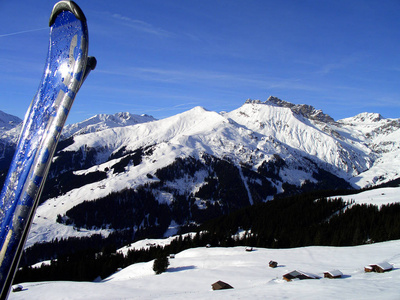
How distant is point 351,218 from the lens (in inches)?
3927

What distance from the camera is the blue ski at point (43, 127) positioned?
552 cm

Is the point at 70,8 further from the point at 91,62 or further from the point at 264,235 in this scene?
the point at 264,235

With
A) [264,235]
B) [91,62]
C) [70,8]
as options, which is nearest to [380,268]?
[91,62]

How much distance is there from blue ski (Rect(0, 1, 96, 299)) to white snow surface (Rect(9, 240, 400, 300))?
81.7ft

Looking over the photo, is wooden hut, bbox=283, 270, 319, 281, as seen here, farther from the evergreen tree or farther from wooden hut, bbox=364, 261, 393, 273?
the evergreen tree

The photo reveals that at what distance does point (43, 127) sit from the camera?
6559 millimetres

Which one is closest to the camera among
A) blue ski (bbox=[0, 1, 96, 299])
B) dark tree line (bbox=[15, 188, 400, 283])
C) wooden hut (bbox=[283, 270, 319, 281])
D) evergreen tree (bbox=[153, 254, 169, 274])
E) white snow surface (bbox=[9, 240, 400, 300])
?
blue ski (bbox=[0, 1, 96, 299])

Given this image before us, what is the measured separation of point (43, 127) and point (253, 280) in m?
42.1

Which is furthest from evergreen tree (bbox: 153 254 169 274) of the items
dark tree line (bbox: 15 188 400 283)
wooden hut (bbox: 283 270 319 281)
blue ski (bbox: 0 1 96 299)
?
blue ski (bbox: 0 1 96 299)

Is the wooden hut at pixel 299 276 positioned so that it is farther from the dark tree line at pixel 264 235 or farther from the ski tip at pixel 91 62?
the ski tip at pixel 91 62

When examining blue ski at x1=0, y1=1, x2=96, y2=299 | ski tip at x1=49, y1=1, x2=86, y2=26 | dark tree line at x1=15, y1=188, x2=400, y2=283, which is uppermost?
ski tip at x1=49, y1=1, x2=86, y2=26

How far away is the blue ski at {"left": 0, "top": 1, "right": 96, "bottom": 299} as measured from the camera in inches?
217

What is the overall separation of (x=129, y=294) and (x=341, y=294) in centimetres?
2789

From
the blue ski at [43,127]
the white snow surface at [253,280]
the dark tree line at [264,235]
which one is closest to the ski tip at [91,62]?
the blue ski at [43,127]
